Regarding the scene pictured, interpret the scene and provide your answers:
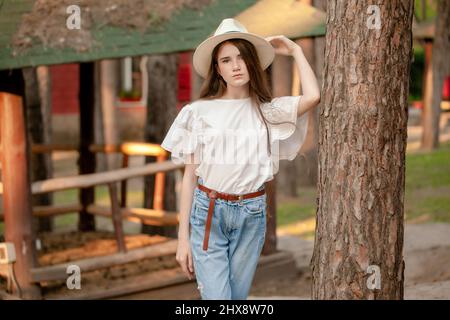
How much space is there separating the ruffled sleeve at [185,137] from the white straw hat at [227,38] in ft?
0.94

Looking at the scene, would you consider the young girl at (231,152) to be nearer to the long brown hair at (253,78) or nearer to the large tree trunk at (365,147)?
the long brown hair at (253,78)

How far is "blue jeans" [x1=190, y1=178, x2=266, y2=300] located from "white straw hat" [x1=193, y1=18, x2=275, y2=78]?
64cm

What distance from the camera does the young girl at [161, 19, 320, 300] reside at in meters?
4.25

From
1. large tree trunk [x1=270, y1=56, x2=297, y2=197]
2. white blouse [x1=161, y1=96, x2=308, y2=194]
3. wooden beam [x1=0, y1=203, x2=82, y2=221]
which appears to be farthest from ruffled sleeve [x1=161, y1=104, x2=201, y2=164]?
large tree trunk [x1=270, y1=56, x2=297, y2=197]

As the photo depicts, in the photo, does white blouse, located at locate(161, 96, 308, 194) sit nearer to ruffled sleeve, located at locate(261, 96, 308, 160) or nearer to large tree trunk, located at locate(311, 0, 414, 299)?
ruffled sleeve, located at locate(261, 96, 308, 160)

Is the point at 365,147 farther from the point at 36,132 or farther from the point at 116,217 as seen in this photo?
the point at 36,132

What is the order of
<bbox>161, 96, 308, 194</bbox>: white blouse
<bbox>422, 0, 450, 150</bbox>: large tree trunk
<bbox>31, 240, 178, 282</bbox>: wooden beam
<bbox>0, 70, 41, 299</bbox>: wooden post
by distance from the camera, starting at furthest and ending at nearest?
<bbox>422, 0, 450, 150</bbox>: large tree trunk
<bbox>31, 240, 178, 282</bbox>: wooden beam
<bbox>0, 70, 41, 299</bbox>: wooden post
<bbox>161, 96, 308, 194</bbox>: white blouse

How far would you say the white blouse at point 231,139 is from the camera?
13.9 feet

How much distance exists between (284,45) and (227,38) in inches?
12.1

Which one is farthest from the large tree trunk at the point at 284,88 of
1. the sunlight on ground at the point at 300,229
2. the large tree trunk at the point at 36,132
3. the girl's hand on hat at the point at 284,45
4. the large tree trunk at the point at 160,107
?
the girl's hand on hat at the point at 284,45

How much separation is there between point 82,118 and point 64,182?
2905mm

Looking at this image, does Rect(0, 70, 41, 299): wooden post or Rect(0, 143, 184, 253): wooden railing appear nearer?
Rect(0, 70, 41, 299): wooden post

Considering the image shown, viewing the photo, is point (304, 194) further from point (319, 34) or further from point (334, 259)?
point (334, 259)

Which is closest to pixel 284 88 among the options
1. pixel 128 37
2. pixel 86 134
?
pixel 86 134
